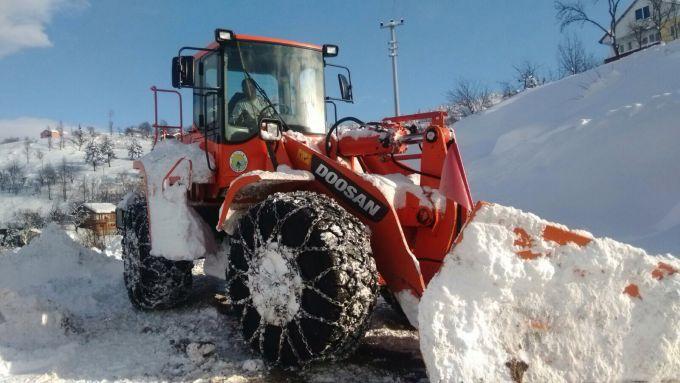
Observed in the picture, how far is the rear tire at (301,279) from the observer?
349 cm

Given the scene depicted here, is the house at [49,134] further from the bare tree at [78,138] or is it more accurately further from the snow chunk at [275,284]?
the snow chunk at [275,284]

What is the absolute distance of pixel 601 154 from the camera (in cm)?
1209

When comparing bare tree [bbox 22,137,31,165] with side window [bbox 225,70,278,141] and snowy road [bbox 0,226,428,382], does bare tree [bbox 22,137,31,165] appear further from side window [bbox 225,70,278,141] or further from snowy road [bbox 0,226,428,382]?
side window [bbox 225,70,278,141]

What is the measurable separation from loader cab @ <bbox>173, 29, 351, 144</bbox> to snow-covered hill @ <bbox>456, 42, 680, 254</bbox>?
5.57m

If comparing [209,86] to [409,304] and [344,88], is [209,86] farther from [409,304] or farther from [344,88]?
[409,304]

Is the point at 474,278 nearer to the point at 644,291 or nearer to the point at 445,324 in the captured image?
the point at 445,324

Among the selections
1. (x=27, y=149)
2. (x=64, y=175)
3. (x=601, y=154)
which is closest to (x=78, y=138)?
(x=27, y=149)

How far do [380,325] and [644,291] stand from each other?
2417 mm

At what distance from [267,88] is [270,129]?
0.57 m

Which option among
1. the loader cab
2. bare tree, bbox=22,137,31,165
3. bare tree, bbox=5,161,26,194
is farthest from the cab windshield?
bare tree, bbox=22,137,31,165

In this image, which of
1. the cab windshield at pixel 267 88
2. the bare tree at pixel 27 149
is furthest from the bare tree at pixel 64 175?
the cab windshield at pixel 267 88

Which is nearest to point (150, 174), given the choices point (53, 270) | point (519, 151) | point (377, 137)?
point (377, 137)

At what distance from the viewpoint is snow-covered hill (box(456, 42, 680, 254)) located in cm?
971

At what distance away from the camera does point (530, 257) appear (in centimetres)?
316
